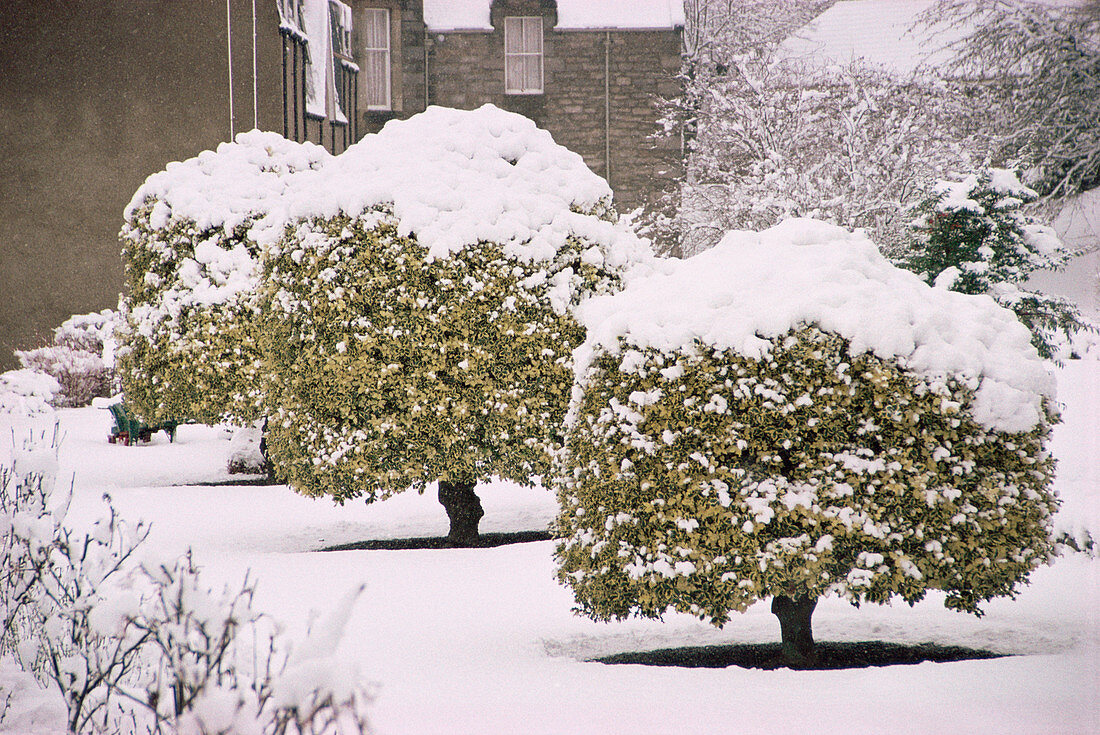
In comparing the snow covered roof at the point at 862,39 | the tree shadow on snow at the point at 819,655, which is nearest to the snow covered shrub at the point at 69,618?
the tree shadow on snow at the point at 819,655

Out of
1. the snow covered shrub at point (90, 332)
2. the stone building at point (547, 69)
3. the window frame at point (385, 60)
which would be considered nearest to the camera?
the snow covered shrub at point (90, 332)

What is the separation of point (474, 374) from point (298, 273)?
1.46 metres

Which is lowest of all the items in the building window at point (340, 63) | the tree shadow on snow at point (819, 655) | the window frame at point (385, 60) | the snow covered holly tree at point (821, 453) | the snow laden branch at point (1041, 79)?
the tree shadow on snow at point (819, 655)

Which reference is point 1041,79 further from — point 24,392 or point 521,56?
point 521,56

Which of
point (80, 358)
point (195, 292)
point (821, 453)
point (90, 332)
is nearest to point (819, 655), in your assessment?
point (821, 453)

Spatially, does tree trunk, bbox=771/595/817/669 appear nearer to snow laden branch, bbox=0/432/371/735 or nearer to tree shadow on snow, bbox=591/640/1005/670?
tree shadow on snow, bbox=591/640/1005/670

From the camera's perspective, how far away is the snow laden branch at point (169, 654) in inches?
77.9

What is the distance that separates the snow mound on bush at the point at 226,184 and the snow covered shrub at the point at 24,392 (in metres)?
1.95

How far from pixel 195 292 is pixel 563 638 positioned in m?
5.78

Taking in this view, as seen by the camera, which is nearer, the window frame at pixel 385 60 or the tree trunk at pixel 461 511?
the tree trunk at pixel 461 511

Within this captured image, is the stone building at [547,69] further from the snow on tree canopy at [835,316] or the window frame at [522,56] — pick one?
the snow on tree canopy at [835,316]

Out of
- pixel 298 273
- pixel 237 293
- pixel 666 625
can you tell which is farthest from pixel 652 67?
pixel 666 625

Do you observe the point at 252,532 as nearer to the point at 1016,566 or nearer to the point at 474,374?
the point at 474,374

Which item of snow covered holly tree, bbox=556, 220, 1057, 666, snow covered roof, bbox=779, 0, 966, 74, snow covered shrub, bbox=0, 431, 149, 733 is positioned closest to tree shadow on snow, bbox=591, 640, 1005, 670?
snow covered holly tree, bbox=556, 220, 1057, 666
